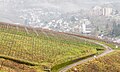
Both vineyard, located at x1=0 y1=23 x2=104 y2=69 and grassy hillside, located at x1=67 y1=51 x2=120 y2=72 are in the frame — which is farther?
grassy hillside, located at x1=67 y1=51 x2=120 y2=72

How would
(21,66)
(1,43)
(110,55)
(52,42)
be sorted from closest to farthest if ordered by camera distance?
(21,66) → (1,43) → (110,55) → (52,42)

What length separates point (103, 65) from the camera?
97.4 meters

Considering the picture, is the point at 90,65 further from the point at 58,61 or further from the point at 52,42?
the point at 52,42

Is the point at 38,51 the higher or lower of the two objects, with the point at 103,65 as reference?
higher

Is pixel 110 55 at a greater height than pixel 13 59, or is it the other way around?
pixel 13 59

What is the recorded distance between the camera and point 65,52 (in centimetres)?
10669

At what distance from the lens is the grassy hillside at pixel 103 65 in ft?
291

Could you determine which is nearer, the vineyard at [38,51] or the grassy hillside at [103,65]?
the vineyard at [38,51]

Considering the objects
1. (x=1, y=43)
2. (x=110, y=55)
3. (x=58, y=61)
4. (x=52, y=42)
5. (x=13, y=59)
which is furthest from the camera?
(x=52, y=42)

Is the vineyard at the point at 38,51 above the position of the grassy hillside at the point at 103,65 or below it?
above

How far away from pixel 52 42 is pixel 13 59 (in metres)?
41.0

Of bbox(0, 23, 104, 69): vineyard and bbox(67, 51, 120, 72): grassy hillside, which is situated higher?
bbox(0, 23, 104, 69): vineyard

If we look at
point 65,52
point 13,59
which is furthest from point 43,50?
point 13,59

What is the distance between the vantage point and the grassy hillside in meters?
88.7
